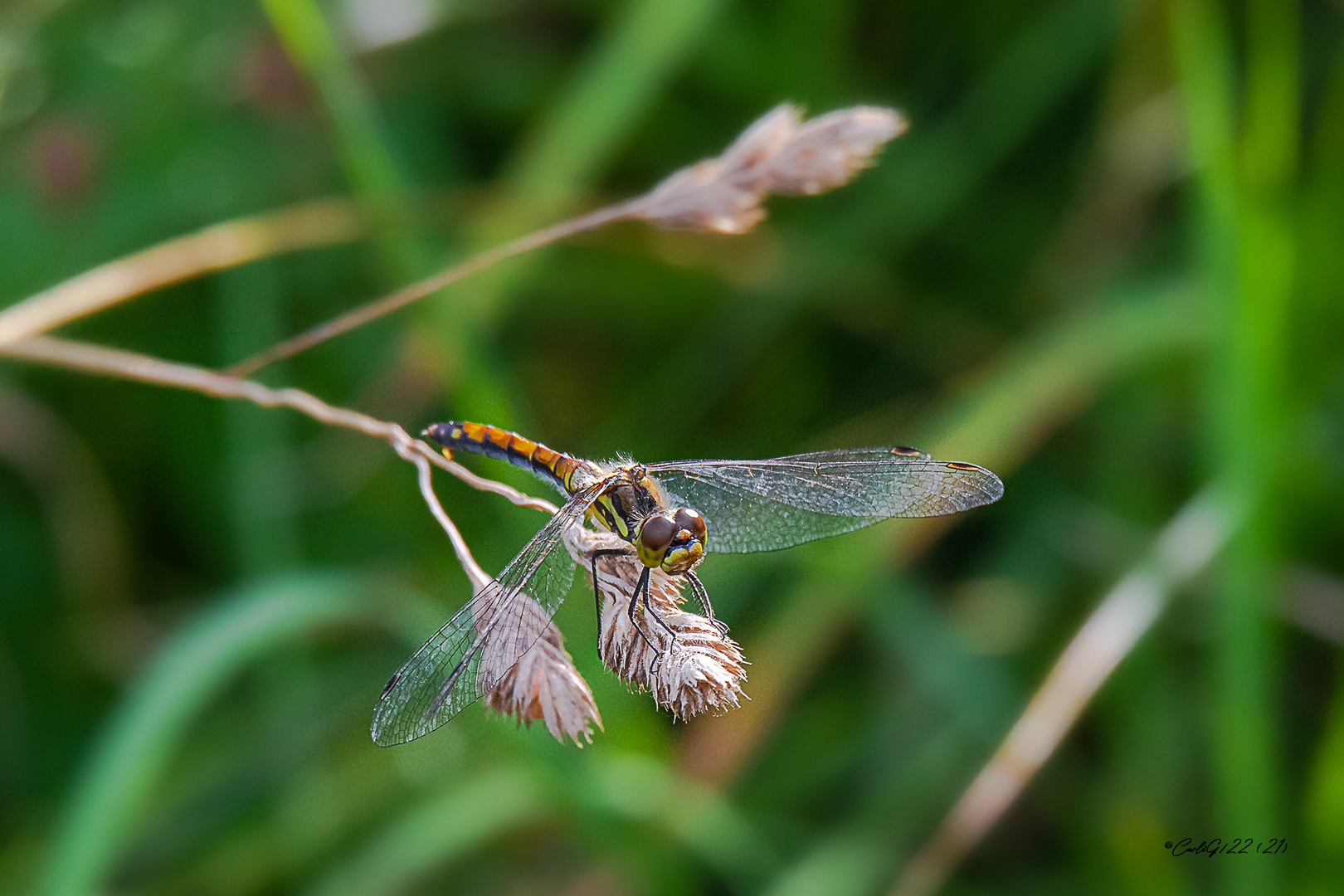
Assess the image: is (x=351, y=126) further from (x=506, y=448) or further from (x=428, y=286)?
Answer: (x=428, y=286)

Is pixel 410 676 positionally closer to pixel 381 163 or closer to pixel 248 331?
pixel 381 163

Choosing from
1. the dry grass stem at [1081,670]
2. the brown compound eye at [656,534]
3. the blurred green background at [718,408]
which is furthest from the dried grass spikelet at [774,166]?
the dry grass stem at [1081,670]

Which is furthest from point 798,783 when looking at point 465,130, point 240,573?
point 465,130

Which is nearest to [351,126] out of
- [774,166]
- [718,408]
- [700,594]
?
[774,166]

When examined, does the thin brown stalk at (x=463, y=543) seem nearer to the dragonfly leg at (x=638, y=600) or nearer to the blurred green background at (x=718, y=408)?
the dragonfly leg at (x=638, y=600)

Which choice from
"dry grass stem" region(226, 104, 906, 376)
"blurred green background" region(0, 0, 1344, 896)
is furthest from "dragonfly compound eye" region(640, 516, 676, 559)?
"blurred green background" region(0, 0, 1344, 896)

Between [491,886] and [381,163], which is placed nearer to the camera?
[381,163]
